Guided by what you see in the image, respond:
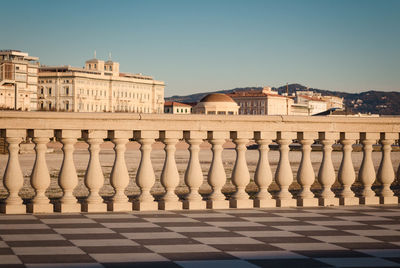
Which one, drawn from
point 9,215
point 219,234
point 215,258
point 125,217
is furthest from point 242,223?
point 9,215

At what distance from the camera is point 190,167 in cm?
859

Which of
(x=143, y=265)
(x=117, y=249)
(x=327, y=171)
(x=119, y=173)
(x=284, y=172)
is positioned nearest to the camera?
(x=143, y=265)

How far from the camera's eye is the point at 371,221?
25.9ft

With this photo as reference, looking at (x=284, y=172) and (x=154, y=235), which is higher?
(x=284, y=172)

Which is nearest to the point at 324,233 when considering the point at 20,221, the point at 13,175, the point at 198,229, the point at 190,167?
the point at 198,229

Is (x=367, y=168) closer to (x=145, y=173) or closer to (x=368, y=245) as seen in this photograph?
(x=145, y=173)

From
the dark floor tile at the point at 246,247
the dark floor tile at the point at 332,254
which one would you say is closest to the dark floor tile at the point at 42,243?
the dark floor tile at the point at 246,247

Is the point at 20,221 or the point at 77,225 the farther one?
the point at 20,221

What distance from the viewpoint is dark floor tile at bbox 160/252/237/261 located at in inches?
216

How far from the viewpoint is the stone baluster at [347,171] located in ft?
30.8

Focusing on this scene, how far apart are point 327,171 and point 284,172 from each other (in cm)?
63

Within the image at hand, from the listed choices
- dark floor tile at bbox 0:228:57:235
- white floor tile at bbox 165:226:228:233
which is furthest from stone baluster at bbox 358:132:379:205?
dark floor tile at bbox 0:228:57:235

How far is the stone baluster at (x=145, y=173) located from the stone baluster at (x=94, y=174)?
16.7 inches

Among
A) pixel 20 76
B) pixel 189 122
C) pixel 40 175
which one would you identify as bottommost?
pixel 40 175
